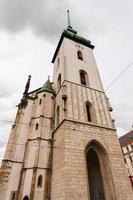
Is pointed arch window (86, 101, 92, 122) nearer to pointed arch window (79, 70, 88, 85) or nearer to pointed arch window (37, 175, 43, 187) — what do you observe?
pointed arch window (79, 70, 88, 85)

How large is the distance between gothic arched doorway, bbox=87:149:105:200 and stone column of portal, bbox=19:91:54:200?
421cm

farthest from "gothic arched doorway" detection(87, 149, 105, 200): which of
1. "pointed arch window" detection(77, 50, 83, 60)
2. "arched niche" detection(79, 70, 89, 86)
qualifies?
"pointed arch window" detection(77, 50, 83, 60)

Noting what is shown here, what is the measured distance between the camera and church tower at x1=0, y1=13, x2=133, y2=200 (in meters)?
10.8

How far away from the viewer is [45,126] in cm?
1557

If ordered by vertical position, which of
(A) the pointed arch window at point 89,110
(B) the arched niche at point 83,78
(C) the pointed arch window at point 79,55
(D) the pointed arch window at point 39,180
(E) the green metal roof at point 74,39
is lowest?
(D) the pointed arch window at point 39,180

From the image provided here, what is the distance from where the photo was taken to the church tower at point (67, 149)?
10.8 meters

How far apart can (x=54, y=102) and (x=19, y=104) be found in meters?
4.36

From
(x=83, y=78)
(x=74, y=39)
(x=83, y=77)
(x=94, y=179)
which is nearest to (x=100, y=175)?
(x=94, y=179)

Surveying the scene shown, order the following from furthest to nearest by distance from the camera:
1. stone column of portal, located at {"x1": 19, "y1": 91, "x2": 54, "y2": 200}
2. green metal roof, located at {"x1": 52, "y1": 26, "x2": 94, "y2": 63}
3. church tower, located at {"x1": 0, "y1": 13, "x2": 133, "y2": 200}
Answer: green metal roof, located at {"x1": 52, "y1": 26, "x2": 94, "y2": 63} → stone column of portal, located at {"x1": 19, "y1": 91, "x2": 54, "y2": 200} → church tower, located at {"x1": 0, "y1": 13, "x2": 133, "y2": 200}

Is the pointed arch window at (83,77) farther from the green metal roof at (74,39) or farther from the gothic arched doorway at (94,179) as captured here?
the gothic arched doorway at (94,179)

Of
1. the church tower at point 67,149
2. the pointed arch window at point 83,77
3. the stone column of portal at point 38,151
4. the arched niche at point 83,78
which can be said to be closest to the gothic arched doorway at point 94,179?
the church tower at point 67,149

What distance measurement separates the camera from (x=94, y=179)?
46.0 ft

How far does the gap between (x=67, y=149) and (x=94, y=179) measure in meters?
5.23

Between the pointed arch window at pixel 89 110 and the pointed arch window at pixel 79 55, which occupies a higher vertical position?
the pointed arch window at pixel 79 55
